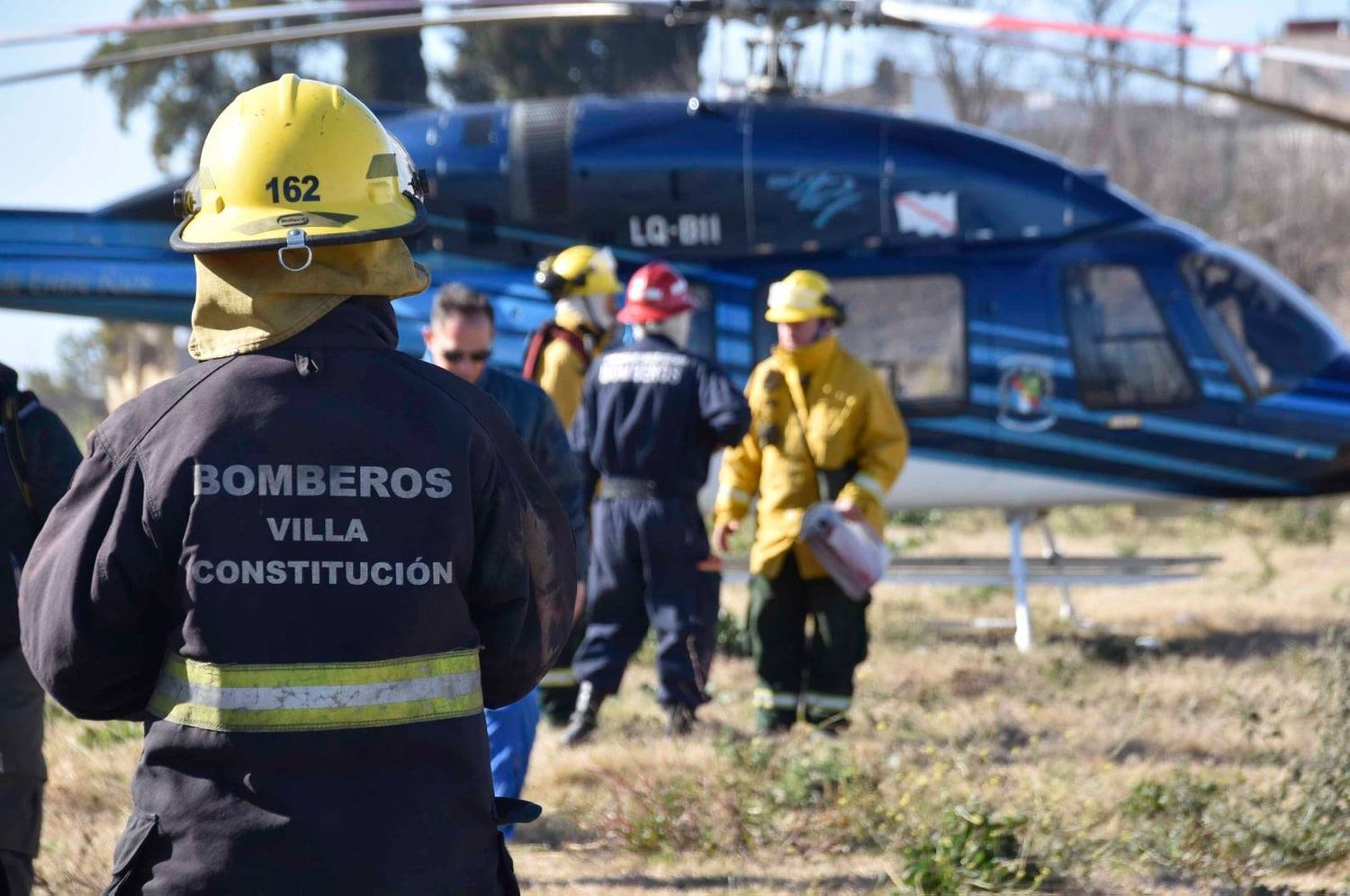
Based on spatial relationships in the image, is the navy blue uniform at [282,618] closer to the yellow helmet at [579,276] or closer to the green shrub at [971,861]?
the green shrub at [971,861]

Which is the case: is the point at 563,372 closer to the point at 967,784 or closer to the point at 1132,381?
the point at 967,784

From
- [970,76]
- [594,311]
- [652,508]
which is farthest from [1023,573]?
[970,76]

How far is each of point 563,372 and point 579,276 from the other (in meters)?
0.47

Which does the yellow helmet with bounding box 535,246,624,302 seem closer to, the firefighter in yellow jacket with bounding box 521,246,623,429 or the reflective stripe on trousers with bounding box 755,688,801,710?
the firefighter in yellow jacket with bounding box 521,246,623,429

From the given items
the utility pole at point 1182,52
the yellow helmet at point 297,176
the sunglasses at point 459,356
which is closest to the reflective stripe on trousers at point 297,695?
the yellow helmet at point 297,176

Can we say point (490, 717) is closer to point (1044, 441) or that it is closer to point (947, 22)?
point (947, 22)

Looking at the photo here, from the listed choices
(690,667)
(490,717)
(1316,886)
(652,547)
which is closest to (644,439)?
(652,547)

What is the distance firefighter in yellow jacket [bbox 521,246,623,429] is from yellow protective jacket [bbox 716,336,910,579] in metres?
0.80

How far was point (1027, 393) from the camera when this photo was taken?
9156mm

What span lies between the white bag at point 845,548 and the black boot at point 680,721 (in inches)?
34.6

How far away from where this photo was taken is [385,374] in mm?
2215

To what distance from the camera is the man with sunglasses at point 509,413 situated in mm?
4664

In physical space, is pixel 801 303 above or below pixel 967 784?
above

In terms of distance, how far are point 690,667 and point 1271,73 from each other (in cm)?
5412
